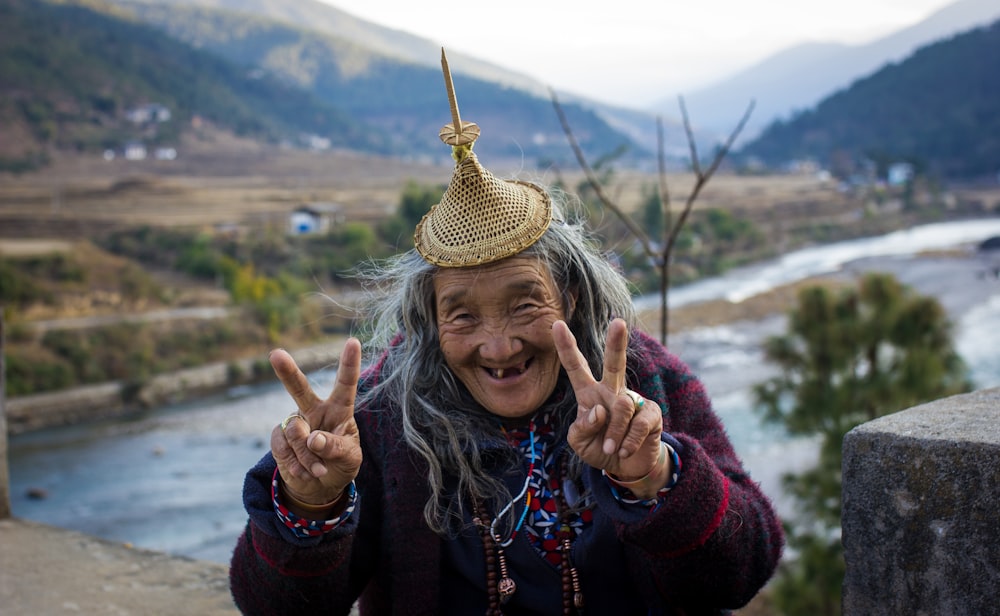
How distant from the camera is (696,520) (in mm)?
1531

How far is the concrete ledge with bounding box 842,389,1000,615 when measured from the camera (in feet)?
4.66

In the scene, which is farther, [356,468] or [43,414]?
[43,414]

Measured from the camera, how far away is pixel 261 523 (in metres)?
1.54

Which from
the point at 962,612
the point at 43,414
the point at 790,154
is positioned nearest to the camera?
the point at 962,612

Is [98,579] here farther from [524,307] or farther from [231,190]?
[231,190]

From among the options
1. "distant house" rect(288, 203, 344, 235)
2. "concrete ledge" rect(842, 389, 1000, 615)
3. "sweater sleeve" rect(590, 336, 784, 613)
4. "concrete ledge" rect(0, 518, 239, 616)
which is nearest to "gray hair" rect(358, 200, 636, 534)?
"sweater sleeve" rect(590, 336, 784, 613)

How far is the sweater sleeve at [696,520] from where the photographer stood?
1.52m

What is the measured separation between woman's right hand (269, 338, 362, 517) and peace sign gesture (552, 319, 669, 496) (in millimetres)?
364

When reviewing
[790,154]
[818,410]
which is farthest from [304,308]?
[790,154]

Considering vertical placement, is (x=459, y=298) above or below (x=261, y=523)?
above

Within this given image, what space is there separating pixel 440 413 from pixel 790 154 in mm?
82195

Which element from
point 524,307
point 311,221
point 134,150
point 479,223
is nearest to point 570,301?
point 524,307

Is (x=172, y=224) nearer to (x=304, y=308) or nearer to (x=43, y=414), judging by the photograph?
(x=304, y=308)

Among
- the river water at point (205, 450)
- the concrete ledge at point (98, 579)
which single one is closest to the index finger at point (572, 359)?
the concrete ledge at point (98, 579)
